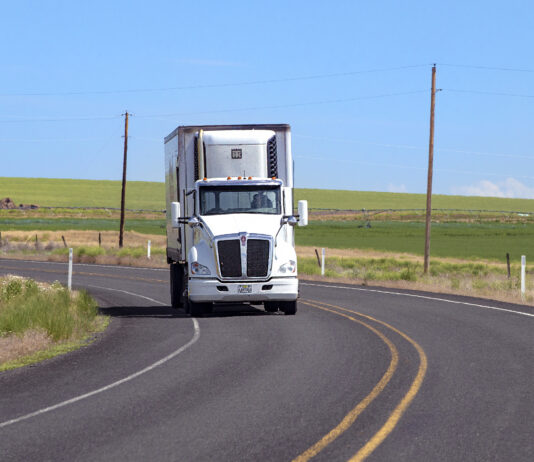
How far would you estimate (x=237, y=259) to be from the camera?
20.7 meters

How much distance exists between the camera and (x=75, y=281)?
35969mm

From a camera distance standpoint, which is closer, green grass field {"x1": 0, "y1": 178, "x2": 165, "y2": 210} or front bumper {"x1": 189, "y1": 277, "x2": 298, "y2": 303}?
front bumper {"x1": 189, "y1": 277, "x2": 298, "y2": 303}

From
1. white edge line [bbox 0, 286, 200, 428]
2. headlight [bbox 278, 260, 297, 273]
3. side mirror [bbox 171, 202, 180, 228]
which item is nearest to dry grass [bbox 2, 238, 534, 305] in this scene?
headlight [bbox 278, 260, 297, 273]

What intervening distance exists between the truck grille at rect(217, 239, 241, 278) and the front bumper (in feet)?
0.78

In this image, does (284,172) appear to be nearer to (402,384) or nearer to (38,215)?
(402,384)

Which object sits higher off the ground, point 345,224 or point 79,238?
point 345,224

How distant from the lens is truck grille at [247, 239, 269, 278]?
813 inches

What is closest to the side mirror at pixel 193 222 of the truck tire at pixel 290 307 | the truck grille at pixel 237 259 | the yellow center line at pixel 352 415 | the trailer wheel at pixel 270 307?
the truck grille at pixel 237 259

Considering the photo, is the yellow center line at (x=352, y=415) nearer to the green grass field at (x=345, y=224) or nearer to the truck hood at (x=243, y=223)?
the truck hood at (x=243, y=223)

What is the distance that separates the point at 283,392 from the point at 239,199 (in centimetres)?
1039

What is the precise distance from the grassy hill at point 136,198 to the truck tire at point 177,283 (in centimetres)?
13461

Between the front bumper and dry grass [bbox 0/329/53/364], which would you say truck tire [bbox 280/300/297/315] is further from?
dry grass [bbox 0/329/53/364]

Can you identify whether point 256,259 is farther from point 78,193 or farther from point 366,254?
point 78,193

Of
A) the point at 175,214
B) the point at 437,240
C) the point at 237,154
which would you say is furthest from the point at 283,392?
the point at 437,240
